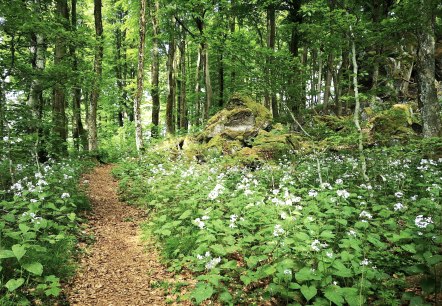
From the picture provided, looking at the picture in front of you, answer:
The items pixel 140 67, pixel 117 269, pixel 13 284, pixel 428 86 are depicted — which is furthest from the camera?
pixel 140 67

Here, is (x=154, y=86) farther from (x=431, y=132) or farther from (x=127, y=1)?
(x=431, y=132)

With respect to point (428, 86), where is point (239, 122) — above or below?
below

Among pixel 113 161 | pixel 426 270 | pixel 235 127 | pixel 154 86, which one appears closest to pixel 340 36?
pixel 426 270

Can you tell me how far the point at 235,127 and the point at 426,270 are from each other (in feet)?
36.2

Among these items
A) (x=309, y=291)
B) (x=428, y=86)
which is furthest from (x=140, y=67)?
(x=309, y=291)

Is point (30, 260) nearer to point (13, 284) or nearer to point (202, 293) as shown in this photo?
point (13, 284)

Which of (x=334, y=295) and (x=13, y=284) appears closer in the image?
(x=334, y=295)

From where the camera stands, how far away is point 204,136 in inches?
571

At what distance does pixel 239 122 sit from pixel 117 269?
959cm

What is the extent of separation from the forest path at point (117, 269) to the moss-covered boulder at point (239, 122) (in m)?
6.44

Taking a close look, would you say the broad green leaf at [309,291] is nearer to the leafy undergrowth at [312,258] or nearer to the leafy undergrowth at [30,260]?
the leafy undergrowth at [312,258]

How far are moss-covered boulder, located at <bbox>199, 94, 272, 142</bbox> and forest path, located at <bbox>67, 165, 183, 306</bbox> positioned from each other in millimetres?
6438

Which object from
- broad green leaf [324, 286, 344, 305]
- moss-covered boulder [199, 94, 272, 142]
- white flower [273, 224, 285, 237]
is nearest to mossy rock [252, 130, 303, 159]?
moss-covered boulder [199, 94, 272, 142]

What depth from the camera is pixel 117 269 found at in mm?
5453
